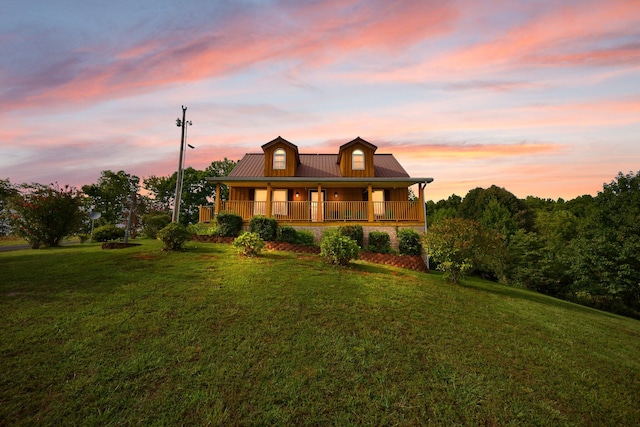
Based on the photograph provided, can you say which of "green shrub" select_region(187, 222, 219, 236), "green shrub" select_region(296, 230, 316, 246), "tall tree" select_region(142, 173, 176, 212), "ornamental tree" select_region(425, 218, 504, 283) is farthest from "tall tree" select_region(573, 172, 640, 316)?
"tall tree" select_region(142, 173, 176, 212)

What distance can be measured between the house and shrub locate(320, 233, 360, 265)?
15.6 feet

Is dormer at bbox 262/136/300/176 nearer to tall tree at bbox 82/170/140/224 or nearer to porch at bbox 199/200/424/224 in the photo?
porch at bbox 199/200/424/224

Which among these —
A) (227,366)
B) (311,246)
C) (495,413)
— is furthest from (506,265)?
(227,366)

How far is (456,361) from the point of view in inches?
178

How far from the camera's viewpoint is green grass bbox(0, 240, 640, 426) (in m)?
3.37

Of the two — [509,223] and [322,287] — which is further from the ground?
[509,223]

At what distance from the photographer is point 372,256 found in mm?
12797

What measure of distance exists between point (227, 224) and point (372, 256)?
7.81 m

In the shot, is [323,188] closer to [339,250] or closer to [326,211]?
[326,211]

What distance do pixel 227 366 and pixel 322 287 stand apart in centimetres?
376

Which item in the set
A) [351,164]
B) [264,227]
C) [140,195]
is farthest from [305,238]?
[140,195]

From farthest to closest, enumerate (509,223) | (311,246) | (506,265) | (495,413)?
(509,223) < (506,265) < (311,246) < (495,413)

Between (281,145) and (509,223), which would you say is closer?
(281,145)

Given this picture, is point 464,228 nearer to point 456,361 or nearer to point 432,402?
point 456,361
